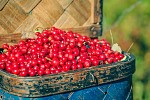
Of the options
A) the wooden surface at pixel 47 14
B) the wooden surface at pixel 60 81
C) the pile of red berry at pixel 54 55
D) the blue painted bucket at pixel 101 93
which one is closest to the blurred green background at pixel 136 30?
the wooden surface at pixel 47 14

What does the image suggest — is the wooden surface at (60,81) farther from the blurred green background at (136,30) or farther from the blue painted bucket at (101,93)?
the blurred green background at (136,30)

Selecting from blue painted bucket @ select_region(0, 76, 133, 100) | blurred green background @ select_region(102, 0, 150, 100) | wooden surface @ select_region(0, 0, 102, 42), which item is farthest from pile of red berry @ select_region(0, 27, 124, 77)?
blurred green background @ select_region(102, 0, 150, 100)

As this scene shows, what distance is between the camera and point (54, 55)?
2.81 meters

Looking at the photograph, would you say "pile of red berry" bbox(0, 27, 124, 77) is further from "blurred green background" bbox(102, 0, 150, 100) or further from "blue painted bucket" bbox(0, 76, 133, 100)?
"blurred green background" bbox(102, 0, 150, 100)

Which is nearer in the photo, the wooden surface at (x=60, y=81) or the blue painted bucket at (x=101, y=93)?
the wooden surface at (x=60, y=81)

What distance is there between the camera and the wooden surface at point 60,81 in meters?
2.58

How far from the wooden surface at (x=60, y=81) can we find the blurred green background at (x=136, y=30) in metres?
1.03

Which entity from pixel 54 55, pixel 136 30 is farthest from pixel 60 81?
pixel 136 30

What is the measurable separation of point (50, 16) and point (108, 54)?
85cm

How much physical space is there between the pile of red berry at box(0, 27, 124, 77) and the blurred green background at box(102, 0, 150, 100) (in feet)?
2.65

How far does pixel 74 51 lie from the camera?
286 cm

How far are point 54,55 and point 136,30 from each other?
1390 mm

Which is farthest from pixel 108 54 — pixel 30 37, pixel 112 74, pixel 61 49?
pixel 30 37

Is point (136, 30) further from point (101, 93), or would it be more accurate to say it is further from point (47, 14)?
point (101, 93)
